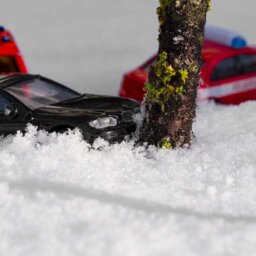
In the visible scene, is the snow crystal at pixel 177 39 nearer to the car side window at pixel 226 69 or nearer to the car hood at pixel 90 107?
the car hood at pixel 90 107

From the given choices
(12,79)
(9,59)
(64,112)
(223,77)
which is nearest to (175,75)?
(64,112)

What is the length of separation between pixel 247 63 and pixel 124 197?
563cm

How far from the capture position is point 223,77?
426 inches

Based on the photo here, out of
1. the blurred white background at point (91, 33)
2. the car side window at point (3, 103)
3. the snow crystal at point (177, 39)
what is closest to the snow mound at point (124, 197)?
the car side window at point (3, 103)

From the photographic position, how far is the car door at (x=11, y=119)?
7941mm

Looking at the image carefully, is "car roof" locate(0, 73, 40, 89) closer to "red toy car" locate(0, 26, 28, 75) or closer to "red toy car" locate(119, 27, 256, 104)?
"red toy car" locate(0, 26, 28, 75)

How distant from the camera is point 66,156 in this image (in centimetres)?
720

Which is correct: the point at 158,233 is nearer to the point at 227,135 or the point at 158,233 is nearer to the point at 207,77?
the point at 227,135

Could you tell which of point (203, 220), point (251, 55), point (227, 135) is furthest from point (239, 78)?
point (203, 220)

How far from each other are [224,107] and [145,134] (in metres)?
3.03

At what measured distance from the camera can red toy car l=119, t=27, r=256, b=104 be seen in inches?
421

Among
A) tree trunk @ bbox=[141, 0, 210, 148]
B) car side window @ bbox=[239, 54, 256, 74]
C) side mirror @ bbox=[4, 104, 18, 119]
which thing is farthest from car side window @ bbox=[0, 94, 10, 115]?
car side window @ bbox=[239, 54, 256, 74]

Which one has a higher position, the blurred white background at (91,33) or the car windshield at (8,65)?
the car windshield at (8,65)

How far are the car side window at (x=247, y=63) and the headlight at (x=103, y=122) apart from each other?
13.4 feet
